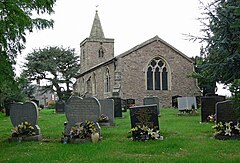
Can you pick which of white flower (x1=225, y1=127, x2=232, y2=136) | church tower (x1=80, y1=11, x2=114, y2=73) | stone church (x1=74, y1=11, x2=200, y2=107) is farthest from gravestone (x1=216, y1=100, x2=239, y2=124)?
church tower (x1=80, y1=11, x2=114, y2=73)

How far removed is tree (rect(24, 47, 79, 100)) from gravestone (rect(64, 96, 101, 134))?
3854 centimetres

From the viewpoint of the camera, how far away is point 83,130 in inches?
377

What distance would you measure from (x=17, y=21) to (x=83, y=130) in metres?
3.71

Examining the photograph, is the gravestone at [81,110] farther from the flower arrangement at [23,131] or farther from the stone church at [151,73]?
the stone church at [151,73]

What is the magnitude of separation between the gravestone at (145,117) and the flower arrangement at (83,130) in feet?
4.03

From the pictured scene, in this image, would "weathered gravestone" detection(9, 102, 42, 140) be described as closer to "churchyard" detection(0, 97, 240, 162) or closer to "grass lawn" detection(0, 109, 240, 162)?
"churchyard" detection(0, 97, 240, 162)

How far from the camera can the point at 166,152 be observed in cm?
750

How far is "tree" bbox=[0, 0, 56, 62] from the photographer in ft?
25.1

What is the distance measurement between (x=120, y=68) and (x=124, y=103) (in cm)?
796

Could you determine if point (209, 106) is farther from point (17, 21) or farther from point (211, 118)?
point (17, 21)

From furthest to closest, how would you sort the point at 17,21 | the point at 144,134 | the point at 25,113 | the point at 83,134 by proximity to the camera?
the point at 25,113 < the point at 83,134 < the point at 144,134 < the point at 17,21

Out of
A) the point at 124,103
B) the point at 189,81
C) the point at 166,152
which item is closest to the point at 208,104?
the point at 166,152

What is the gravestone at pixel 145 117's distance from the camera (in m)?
9.59

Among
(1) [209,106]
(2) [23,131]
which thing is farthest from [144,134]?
(1) [209,106]
